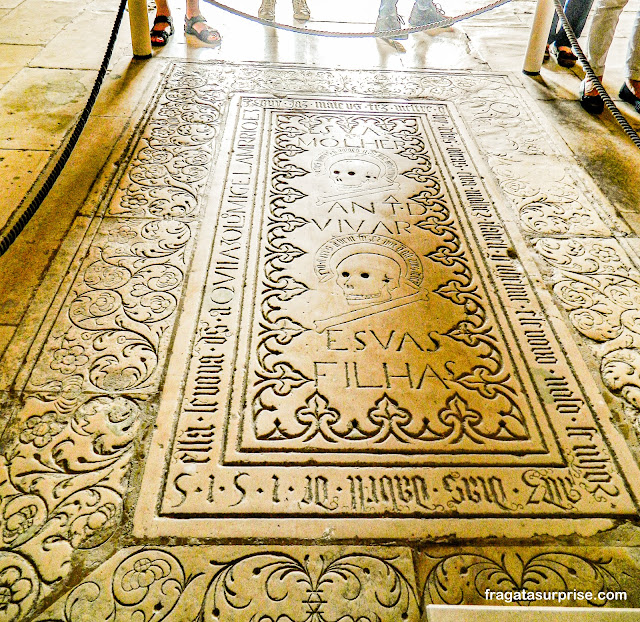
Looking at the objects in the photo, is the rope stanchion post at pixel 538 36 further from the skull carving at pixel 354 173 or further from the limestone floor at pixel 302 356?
the skull carving at pixel 354 173

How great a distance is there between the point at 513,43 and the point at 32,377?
4.56 metres

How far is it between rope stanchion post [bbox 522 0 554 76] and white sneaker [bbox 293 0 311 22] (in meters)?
1.99

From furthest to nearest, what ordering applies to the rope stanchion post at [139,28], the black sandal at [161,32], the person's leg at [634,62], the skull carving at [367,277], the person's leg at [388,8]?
the person's leg at [388,8], the black sandal at [161,32], the rope stanchion post at [139,28], the person's leg at [634,62], the skull carving at [367,277]

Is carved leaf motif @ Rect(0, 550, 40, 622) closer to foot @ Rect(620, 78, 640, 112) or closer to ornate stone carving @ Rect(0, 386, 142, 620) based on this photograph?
ornate stone carving @ Rect(0, 386, 142, 620)

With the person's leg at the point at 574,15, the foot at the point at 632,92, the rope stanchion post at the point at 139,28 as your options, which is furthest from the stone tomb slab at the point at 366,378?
the person's leg at the point at 574,15

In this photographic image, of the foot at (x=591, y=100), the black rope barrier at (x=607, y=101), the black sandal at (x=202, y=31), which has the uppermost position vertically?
the black rope barrier at (x=607, y=101)

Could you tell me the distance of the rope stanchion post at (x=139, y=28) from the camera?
12.4 feet

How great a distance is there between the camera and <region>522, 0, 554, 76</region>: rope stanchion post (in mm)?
3826

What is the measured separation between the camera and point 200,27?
432 cm

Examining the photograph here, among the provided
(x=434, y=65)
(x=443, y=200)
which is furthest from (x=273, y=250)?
(x=434, y=65)

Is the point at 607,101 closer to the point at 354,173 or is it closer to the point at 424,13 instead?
Result: the point at 354,173

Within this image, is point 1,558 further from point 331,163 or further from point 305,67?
point 305,67

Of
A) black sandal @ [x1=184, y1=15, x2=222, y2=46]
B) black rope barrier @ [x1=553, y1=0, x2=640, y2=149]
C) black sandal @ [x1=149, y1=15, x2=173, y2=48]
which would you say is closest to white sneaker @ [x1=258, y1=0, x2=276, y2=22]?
black sandal @ [x1=184, y1=15, x2=222, y2=46]

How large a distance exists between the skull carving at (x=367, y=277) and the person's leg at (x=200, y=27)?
2.87 metres
